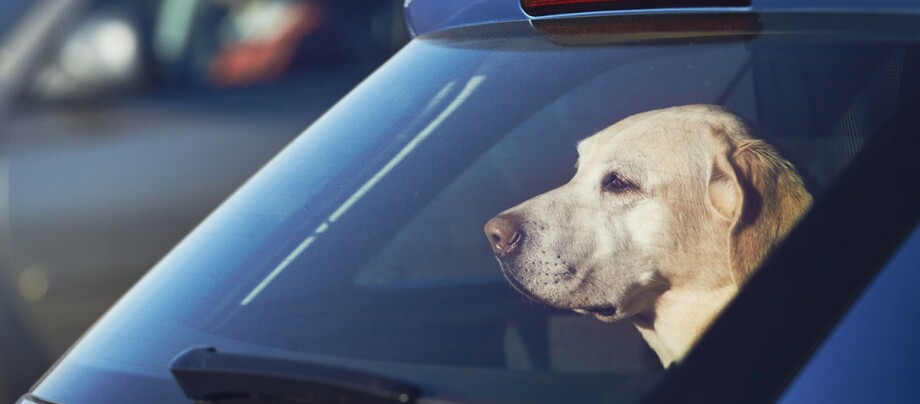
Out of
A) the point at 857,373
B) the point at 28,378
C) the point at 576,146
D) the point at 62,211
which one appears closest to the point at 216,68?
the point at 62,211

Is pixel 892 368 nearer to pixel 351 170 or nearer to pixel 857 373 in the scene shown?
pixel 857 373

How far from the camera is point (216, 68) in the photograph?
17.6 feet

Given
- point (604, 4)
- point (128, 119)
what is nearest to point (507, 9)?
point (604, 4)

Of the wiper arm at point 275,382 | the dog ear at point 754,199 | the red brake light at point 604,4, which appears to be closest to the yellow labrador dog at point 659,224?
the dog ear at point 754,199

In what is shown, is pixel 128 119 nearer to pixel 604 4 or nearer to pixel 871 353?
pixel 604 4

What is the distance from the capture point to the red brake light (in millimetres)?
1509

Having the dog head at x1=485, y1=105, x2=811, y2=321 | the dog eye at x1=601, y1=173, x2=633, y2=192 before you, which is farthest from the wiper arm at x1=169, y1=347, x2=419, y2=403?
the dog eye at x1=601, y1=173, x2=633, y2=192

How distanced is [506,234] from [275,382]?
337 millimetres

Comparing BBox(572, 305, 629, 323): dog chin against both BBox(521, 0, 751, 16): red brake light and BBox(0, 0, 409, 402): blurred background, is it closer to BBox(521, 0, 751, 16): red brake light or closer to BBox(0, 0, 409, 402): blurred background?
BBox(521, 0, 751, 16): red brake light

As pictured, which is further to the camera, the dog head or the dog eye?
the dog eye

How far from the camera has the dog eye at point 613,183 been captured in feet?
5.16

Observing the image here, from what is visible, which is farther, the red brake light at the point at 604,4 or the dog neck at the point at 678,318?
the red brake light at the point at 604,4

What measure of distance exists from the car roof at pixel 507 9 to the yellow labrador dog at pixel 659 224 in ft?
0.41

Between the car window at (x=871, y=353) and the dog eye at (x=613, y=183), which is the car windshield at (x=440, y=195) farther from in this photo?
the car window at (x=871, y=353)
